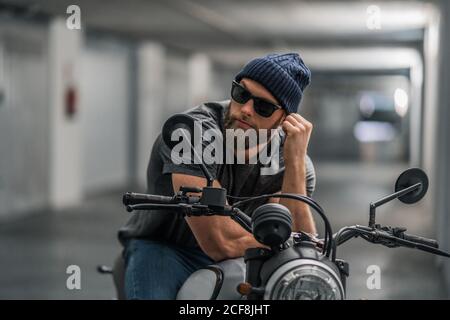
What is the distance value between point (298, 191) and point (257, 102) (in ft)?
0.72

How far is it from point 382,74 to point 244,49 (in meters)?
8.81

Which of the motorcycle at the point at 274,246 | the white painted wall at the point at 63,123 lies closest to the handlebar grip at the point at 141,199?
the motorcycle at the point at 274,246

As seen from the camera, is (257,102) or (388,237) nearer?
(388,237)

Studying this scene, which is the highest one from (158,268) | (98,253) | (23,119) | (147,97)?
(147,97)

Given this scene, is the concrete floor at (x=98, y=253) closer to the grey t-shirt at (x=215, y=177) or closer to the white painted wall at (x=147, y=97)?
the grey t-shirt at (x=215, y=177)

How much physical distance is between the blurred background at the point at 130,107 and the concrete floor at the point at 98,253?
2cm

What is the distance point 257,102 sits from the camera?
1.92m

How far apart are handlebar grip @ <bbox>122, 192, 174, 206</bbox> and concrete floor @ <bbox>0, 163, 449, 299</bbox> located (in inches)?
140

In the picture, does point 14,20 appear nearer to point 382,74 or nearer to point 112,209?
point 112,209

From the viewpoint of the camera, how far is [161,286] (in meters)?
2.15

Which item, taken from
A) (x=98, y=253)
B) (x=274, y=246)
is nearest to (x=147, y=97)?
(x=98, y=253)

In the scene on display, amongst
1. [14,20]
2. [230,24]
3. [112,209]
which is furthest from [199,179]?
[230,24]

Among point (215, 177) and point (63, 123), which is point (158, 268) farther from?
point (63, 123)

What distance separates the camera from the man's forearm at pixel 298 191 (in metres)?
1.92
